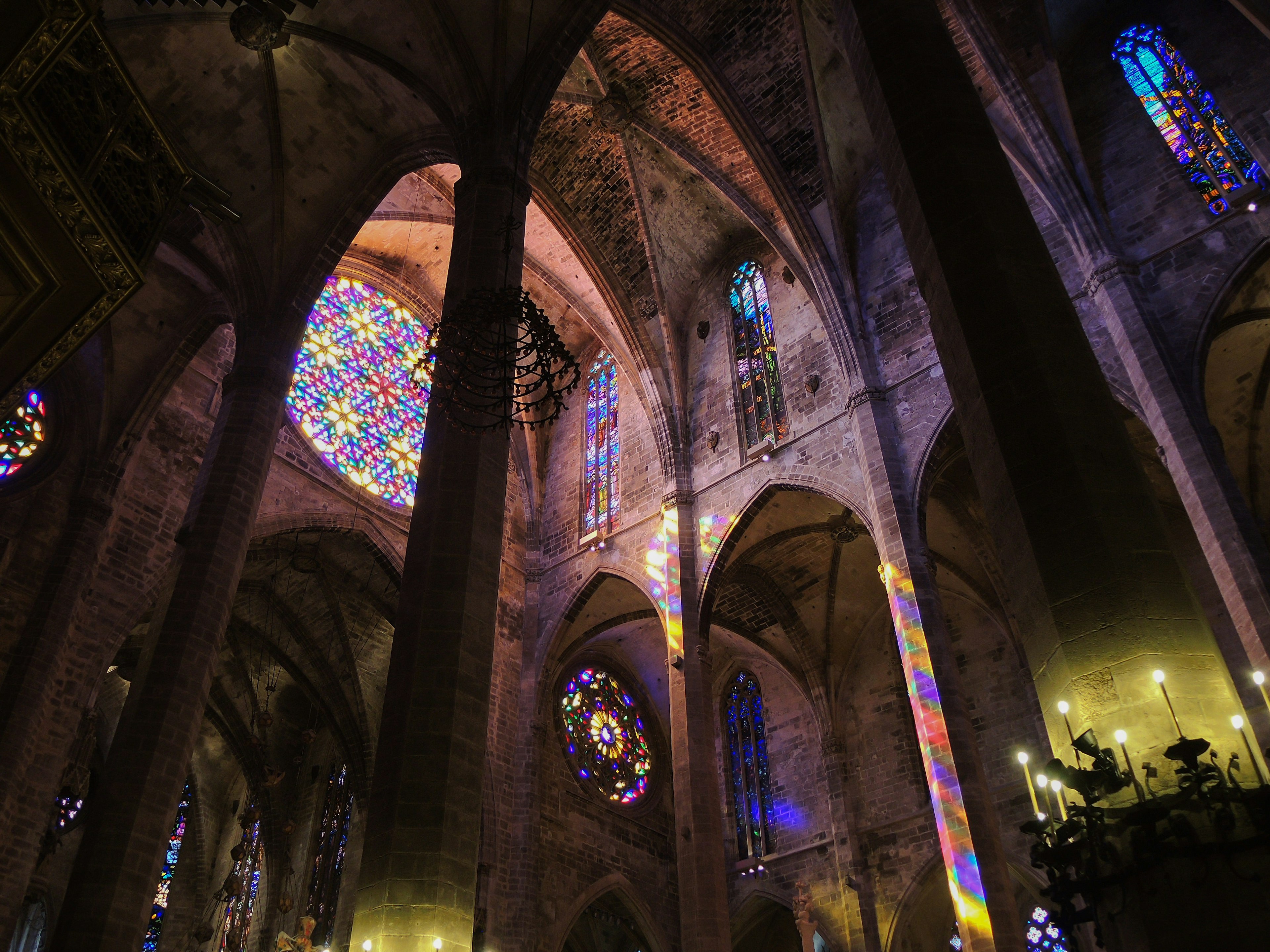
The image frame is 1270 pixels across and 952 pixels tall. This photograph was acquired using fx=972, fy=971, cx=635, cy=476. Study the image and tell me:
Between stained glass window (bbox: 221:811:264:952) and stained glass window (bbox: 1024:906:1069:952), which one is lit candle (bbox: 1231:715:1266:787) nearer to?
stained glass window (bbox: 1024:906:1069:952)

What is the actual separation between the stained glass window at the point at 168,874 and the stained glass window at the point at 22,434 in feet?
25.7

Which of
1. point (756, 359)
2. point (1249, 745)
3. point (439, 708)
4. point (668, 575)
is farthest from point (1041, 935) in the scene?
point (1249, 745)

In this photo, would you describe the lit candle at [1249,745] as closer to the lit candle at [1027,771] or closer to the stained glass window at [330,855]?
the lit candle at [1027,771]

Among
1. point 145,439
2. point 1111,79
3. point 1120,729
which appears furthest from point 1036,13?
point 145,439

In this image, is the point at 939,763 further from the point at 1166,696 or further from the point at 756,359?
the point at 756,359

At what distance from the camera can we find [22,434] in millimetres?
12242

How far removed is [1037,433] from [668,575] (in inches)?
419

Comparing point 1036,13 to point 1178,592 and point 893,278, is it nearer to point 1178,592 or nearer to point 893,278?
point 893,278

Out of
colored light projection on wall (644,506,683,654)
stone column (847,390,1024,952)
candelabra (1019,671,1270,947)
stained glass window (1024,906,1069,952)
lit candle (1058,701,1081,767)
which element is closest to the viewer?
candelabra (1019,671,1270,947)

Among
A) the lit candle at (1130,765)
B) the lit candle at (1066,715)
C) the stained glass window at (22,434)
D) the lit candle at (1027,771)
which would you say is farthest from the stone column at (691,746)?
the lit candle at (1130,765)

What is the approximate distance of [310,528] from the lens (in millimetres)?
14633

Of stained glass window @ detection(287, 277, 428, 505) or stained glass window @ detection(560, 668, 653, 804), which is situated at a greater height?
stained glass window @ detection(287, 277, 428, 505)

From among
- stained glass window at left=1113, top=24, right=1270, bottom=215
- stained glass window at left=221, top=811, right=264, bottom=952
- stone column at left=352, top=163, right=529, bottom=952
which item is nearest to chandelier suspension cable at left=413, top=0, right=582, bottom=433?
stone column at left=352, top=163, right=529, bottom=952

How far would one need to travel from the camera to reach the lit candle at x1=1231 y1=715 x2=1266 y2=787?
3.51 meters
